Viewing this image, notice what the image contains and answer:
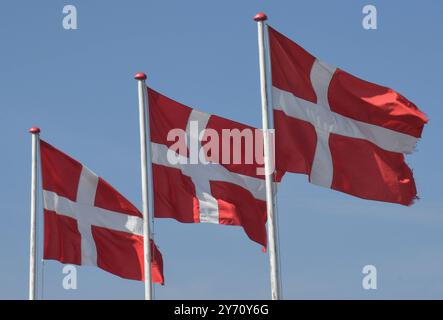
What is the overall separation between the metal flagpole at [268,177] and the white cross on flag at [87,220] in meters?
6.86

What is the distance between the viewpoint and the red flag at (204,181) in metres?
26.0

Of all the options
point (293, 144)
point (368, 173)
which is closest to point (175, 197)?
point (293, 144)

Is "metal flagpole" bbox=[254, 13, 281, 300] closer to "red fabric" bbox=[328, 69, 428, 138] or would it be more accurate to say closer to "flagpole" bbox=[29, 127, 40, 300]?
"red fabric" bbox=[328, 69, 428, 138]

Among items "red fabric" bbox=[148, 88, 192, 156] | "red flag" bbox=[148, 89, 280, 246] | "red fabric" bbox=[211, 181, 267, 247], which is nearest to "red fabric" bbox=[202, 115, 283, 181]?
"red flag" bbox=[148, 89, 280, 246]

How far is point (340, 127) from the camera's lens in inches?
984

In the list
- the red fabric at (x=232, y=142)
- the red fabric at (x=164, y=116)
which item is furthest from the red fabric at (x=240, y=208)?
the red fabric at (x=164, y=116)

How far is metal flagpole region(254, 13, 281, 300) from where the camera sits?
22.8 m

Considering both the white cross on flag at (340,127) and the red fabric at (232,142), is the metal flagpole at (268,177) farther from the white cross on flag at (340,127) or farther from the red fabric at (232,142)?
the red fabric at (232,142)

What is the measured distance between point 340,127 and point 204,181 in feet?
12.6

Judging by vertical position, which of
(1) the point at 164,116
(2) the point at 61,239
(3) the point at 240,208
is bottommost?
(2) the point at 61,239

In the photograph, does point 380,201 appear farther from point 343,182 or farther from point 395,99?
point 395,99

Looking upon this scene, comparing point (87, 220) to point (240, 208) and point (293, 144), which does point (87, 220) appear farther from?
point (293, 144)

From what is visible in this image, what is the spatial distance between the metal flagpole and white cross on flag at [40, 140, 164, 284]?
6861 millimetres
